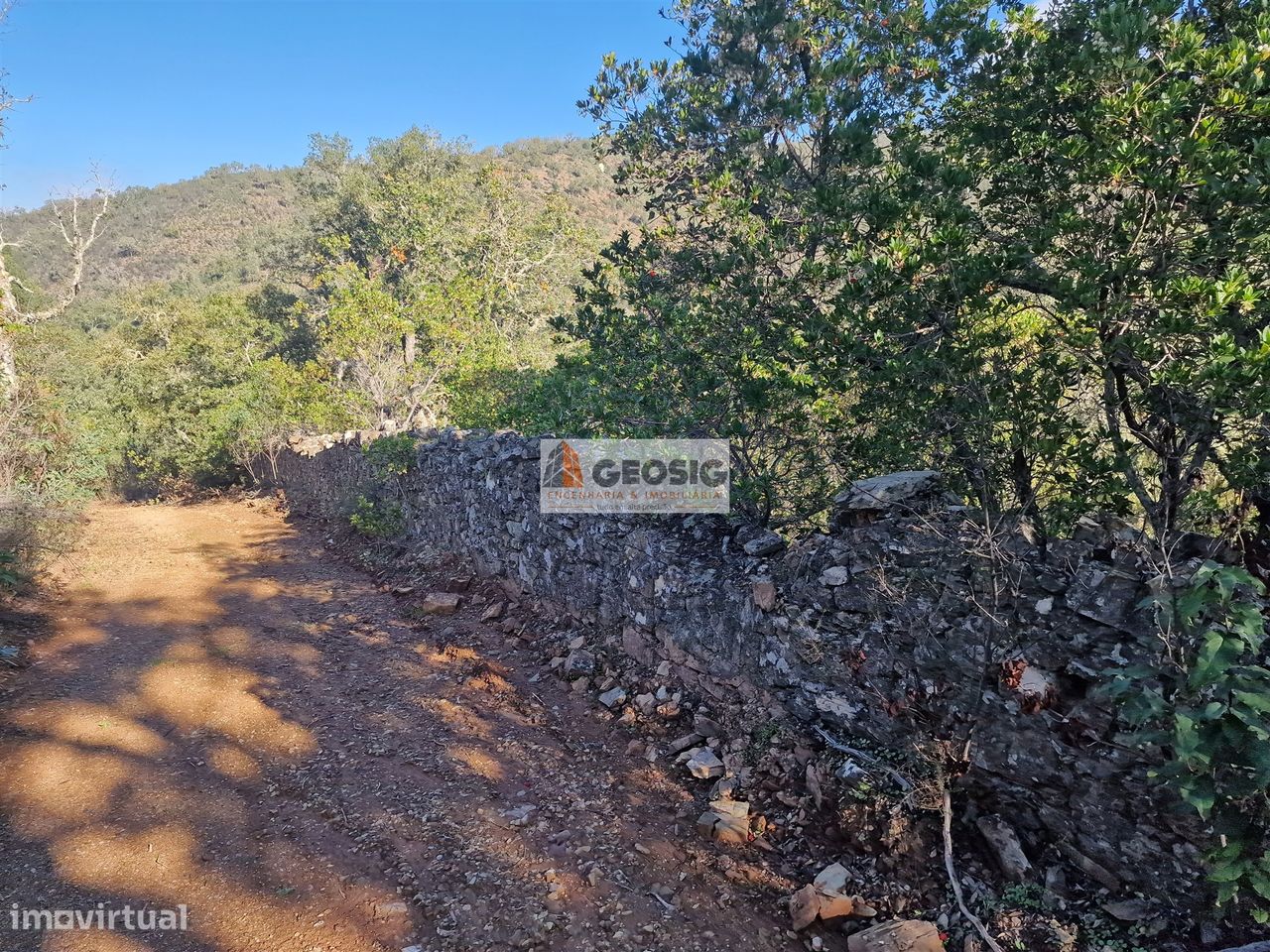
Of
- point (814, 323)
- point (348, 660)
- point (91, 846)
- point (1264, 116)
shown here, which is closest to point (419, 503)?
point (348, 660)

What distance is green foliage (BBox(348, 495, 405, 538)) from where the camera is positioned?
1163cm

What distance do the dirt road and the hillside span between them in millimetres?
32304

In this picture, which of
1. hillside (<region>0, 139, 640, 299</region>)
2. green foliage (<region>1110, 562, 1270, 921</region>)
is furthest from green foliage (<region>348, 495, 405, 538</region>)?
hillside (<region>0, 139, 640, 299</region>)

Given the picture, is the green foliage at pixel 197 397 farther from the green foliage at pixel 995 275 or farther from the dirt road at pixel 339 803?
the green foliage at pixel 995 275

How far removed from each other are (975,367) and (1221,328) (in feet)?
3.84

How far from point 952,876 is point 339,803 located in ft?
12.4

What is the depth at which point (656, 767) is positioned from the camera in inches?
191

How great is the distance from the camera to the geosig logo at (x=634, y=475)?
634 cm

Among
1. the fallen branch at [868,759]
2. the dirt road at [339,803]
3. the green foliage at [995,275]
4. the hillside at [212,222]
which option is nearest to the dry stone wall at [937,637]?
the fallen branch at [868,759]

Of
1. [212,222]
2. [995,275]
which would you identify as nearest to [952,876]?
[995,275]

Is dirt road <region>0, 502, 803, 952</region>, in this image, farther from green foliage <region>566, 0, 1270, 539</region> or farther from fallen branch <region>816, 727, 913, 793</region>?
green foliage <region>566, 0, 1270, 539</region>

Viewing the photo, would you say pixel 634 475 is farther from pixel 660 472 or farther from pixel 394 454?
pixel 394 454

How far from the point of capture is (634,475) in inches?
272

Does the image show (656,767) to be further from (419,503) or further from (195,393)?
(195,393)
